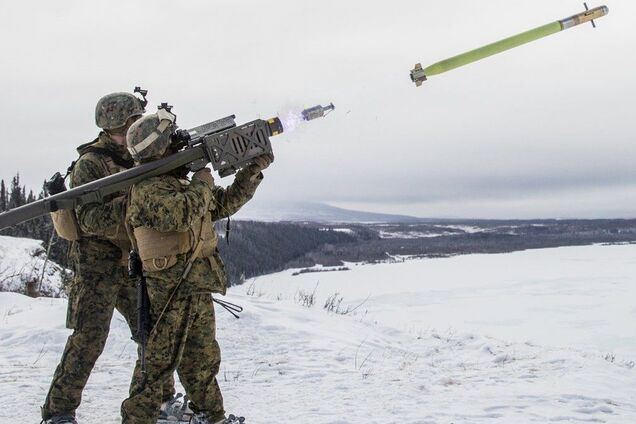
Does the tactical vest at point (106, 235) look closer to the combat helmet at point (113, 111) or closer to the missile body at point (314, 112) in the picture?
the combat helmet at point (113, 111)

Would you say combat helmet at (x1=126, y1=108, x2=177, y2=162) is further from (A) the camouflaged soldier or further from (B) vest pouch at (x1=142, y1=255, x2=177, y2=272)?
(B) vest pouch at (x1=142, y1=255, x2=177, y2=272)

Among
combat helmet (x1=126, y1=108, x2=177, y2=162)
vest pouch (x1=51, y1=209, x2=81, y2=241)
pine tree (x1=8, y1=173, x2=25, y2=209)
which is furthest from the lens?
Result: pine tree (x1=8, y1=173, x2=25, y2=209)

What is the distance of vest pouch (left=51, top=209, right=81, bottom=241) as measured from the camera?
171 inches

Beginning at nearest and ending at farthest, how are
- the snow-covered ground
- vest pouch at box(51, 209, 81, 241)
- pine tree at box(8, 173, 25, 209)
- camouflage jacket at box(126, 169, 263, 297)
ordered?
camouflage jacket at box(126, 169, 263, 297) < vest pouch at box(51, 209, 81, 241) < the snow-covered ground < pine tree at box(8, 173, 25, 209)

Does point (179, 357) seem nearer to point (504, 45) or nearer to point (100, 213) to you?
point (100, 213)

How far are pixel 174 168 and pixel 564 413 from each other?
363cm

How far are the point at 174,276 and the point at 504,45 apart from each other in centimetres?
385

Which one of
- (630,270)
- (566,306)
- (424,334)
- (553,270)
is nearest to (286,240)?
(553,270)

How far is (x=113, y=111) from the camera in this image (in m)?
4.61

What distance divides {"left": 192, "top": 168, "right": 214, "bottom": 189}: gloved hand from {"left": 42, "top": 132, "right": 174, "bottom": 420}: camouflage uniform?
0.58 metres

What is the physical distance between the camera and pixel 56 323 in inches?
311

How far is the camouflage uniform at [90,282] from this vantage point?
167 inches

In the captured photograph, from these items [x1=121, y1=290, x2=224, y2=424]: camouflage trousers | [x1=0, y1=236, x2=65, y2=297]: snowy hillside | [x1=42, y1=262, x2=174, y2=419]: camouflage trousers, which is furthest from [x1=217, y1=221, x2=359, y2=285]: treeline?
[x1=121, y1=290, x2=224, y2=424]: camouflage trousers

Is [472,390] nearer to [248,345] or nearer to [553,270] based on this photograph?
[248,345]
